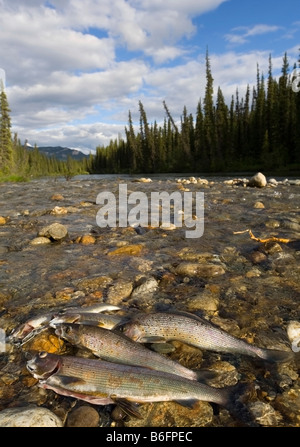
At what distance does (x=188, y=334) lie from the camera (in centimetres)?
265

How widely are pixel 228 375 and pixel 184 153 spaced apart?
66.0 m

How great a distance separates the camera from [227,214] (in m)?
8.63

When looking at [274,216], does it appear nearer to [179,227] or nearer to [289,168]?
[179,227]

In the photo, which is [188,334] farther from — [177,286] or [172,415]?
[177,286]

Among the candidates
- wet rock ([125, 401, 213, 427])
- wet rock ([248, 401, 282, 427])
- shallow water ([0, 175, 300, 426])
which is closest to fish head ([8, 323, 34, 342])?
shallow water ([0, 175, 300, 426])

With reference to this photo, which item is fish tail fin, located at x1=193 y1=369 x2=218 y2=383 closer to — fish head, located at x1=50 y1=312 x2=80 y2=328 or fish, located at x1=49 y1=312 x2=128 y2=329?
fish, located at x1=49 y1=312 x2=128 y2=329

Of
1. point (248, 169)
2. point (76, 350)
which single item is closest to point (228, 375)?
point (76, 350)

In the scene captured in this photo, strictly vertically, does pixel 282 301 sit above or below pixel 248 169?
below

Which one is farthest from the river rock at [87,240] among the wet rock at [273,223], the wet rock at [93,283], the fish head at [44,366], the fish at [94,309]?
the wet rock at [273,223]

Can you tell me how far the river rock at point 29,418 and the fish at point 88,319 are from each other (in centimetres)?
80

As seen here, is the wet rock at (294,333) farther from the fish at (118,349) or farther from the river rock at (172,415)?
the river rock at (172,415)

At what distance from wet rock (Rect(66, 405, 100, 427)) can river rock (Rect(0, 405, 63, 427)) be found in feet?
0.25

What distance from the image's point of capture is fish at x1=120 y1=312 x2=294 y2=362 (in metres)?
2.57

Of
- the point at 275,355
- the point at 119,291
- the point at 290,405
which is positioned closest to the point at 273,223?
the point at 119,291
